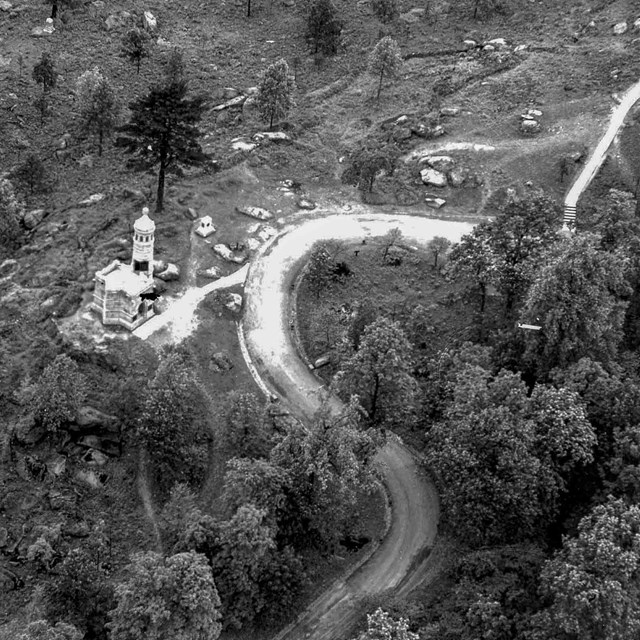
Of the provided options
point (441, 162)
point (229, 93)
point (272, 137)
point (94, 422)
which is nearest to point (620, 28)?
point (441, 162)

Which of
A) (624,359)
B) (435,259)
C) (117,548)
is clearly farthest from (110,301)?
(624,359)

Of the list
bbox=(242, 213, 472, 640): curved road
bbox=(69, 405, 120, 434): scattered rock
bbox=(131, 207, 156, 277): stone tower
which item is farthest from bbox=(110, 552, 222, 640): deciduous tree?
bbox=(131, 207, 156, 277): stone tower

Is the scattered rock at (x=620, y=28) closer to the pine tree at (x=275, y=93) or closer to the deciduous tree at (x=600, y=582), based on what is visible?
the pine tree at (x=275, y=93)

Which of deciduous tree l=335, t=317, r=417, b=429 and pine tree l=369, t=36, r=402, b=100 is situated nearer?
deciduous tree l=335, t=317, r=417, b=429

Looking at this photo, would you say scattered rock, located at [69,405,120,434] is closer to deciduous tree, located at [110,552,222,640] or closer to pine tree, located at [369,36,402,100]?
deciduous tree, located at [110,552,222,640]

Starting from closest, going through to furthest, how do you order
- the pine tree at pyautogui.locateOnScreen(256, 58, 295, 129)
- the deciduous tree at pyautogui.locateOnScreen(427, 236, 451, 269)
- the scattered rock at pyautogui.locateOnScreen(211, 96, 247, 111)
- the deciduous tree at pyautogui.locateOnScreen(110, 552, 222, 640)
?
the deciduous tree at pyautogui.locateOnScreen(110, 552, 222, 640)
the deciduous tree at pyautogui.locateOnScreen(427, 236, 451, 269)
the pine tree at pyautogui.locateOnScreen(256, 58, 295, 129)
the scattered rock at pyautogui.locateOnScreen(211, 96, 247, 111)

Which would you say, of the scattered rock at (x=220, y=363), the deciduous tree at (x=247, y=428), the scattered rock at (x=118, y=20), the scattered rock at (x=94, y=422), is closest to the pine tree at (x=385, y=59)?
the scattered rock at (x=118, y=20)
